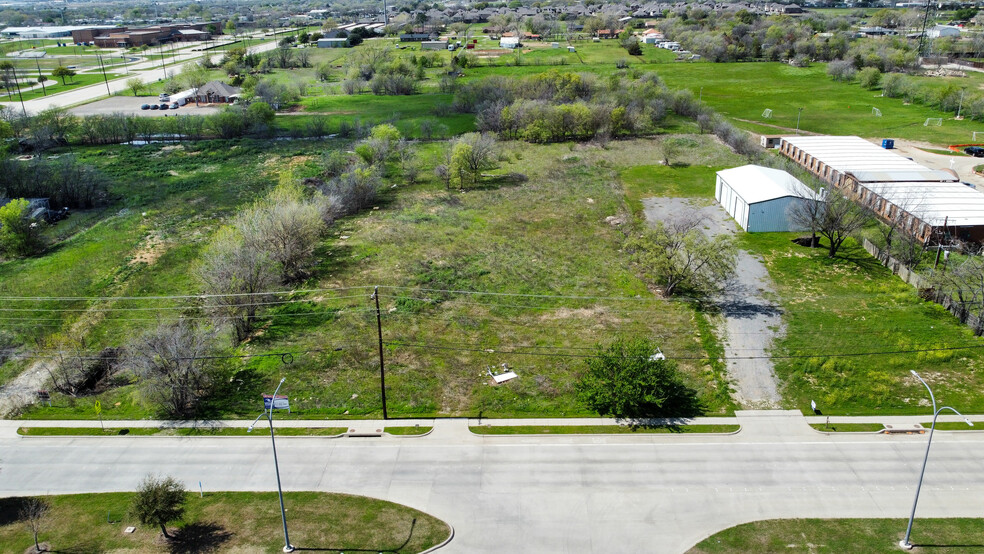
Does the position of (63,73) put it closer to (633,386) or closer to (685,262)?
(685,262)

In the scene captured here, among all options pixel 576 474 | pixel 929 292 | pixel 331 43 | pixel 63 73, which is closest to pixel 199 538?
pixel 576 474

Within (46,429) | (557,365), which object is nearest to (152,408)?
(46,429)

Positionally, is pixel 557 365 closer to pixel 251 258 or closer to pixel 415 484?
pixel 415 484

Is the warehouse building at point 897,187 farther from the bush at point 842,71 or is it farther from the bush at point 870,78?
the bush at point 842,71

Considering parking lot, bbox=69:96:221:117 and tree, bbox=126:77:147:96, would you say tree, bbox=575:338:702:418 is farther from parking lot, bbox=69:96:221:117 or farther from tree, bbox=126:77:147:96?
tree, bbox=126:77:147:96

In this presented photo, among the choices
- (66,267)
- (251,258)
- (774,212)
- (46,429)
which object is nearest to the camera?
(46,429)

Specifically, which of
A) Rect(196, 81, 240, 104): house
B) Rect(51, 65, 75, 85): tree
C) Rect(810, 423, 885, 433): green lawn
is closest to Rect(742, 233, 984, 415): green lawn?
Rect(810, 423, 885, 433): green lawn

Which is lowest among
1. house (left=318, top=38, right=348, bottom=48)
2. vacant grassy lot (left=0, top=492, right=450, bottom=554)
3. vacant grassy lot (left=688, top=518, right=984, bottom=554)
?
vacant grassy lot (left=688, top=518, right=984, bottom=554)

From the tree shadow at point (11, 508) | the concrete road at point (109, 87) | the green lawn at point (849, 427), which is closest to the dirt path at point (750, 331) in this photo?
the green lawn at point (849, 427)
